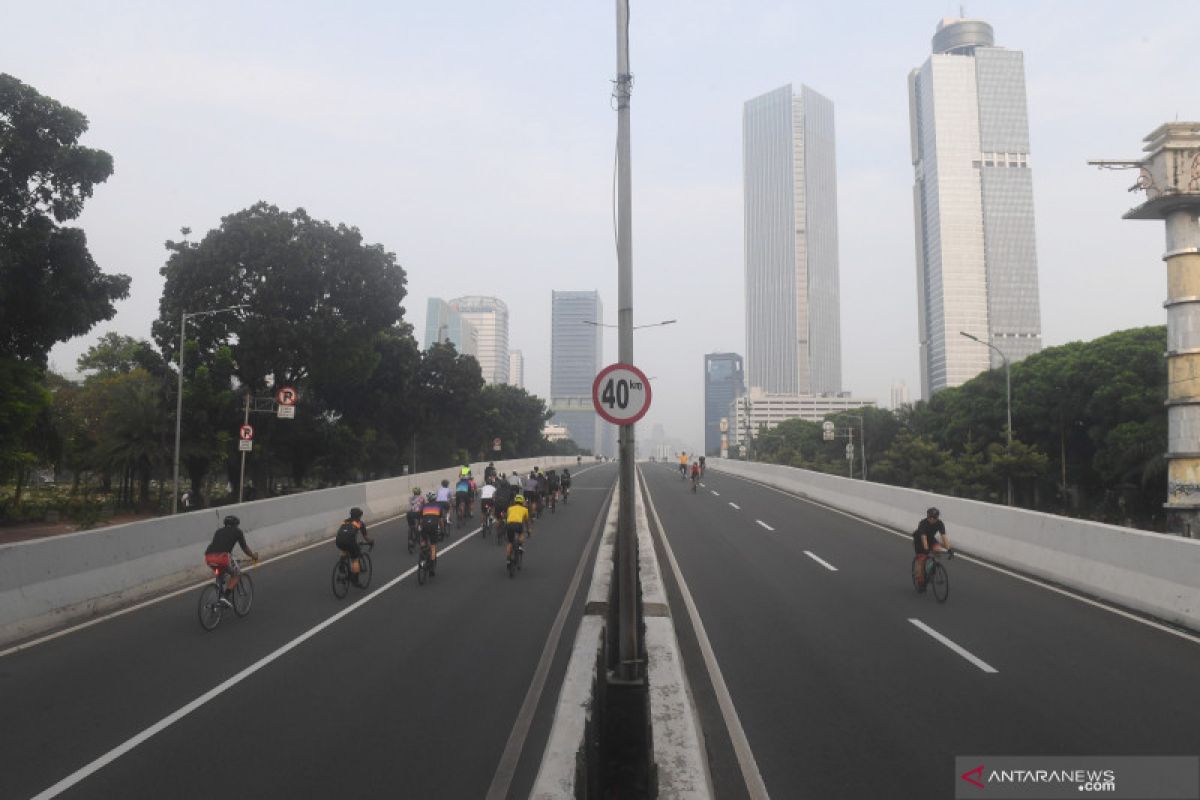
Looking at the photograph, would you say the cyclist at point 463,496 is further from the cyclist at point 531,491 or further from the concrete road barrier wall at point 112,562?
the concrete road barrier wall at point 112,562

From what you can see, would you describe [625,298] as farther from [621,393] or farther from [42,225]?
[42,225]

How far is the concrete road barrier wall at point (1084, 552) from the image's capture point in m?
10.2

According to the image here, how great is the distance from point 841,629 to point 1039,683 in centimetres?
268

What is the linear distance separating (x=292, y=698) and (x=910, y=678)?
20.4 feet

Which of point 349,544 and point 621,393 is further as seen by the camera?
point 349,544

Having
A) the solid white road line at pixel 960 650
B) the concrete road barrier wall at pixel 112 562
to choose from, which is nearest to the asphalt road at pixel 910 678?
the solid white road line at pixel 960 650

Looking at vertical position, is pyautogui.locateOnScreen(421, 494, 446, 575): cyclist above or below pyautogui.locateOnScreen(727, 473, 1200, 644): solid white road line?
above

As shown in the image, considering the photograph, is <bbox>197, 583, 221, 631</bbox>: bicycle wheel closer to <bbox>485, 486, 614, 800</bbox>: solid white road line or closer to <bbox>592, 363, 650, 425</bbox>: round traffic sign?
<bbox>485, 486, 614, 800</bbox>: solid white road line

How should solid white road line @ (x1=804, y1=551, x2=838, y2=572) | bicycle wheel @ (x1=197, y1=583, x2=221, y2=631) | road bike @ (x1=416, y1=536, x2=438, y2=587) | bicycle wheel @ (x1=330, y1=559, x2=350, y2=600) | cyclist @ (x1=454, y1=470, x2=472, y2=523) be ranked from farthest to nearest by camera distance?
cyclist @ (x1=454, y1=470, x2=472, y2=523) → solid white road line @ (x1=804, y1=551, x2=838, y2=572) → road bike @ (x1=416, y1=536, x2=438, y2=587) → bicycle wheel @ (x1=330, y1=559, x2=350, y2=600) → bicycle wheel @ (x1=197, y1=583, x2=221, y2=631)

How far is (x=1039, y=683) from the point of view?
7641mm

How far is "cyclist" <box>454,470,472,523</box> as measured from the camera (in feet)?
78.9

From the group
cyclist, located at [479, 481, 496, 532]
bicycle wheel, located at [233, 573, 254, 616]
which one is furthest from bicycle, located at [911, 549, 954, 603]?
cyclist, located at [479, 481, 496, 532]

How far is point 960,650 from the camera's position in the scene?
8.93 metres

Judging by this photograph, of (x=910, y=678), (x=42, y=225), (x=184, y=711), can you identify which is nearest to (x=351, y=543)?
(x=184, y=711)
